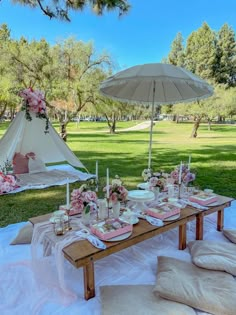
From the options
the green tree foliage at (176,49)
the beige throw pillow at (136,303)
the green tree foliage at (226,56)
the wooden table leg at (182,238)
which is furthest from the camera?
the green tree foliage at (176,49)

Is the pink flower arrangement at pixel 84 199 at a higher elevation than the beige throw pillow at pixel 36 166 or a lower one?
higher

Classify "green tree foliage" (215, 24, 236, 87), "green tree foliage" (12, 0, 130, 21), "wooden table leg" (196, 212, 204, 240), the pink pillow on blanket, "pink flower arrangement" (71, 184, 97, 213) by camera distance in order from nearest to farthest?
"pink flower arrangement" (71, 184, 97, 213) < "wooden table leg" (196, 212, 204, 240) < "green tree foliage" (12, 0, 130, 21) < the pink pillow on blanket < "green tree foliage" (215, 24, 236, 87)

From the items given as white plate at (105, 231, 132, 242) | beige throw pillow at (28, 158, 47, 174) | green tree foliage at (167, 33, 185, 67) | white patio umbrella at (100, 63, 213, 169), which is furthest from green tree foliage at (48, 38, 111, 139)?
green tree foliage at (167, 33, 185, 67)

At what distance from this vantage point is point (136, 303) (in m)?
1.69

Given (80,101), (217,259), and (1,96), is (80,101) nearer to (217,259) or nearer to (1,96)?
(1,96)

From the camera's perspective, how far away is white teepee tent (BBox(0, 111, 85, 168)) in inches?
190

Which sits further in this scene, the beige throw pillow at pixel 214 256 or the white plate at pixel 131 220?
the white plate at pixel 131 220

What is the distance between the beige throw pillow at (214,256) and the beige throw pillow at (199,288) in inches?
1.8

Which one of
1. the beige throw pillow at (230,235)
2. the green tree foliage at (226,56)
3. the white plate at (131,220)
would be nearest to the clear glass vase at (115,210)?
the white plate at (131,220)

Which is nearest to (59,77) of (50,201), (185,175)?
(50,201)

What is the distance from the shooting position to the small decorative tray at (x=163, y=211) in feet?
7.39

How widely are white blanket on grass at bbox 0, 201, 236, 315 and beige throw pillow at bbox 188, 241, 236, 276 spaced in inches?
7.2

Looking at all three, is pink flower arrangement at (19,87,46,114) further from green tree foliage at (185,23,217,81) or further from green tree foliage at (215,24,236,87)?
green tree foliage at (215,24,236,87)

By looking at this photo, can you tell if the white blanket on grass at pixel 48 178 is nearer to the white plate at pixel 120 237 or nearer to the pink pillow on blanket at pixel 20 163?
the pink pillow on blanket at pixel 20 163
